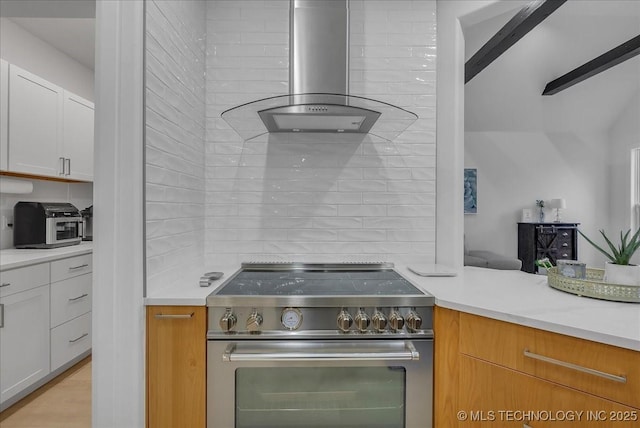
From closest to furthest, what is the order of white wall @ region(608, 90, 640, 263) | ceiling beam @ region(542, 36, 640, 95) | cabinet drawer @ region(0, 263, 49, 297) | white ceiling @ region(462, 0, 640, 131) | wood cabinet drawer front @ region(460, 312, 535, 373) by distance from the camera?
wood cabinet drawer front @ region(460, 312, 535, 373), cabinet drawer @ region(0, 263, 49, 297), ceiling beam @ region(542, 36, 640, 95), white ceiling @ region(462, 0, 640, 131), white wall @ region(608, 90, 640, 263)

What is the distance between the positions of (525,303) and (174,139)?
1.59m

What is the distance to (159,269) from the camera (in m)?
1.38

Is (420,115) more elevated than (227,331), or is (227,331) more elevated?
(420,115)

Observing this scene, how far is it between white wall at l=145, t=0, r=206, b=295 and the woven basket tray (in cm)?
165

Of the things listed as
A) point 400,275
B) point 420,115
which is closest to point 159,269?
point 400,275

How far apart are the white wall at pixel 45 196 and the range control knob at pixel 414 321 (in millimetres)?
2956

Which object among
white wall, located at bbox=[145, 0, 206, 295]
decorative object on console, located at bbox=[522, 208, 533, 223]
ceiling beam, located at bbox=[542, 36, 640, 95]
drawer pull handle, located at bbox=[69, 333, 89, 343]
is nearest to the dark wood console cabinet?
decorative object on console, located at bbox=[522, 208, 533, 223]

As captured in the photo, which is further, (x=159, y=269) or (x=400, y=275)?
(x=400, y=275)

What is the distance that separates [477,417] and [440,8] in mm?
2095

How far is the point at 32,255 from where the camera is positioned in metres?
2.30

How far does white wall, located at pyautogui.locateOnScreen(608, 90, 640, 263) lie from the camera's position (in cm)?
515

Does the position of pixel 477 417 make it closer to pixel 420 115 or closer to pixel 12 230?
pixel 420 115

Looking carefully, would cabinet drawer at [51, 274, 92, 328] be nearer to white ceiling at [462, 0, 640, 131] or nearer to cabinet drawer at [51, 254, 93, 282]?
cabinet drawer at [51, 254, 93, 282]

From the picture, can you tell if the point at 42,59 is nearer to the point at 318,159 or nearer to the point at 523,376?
the point at 318,159
